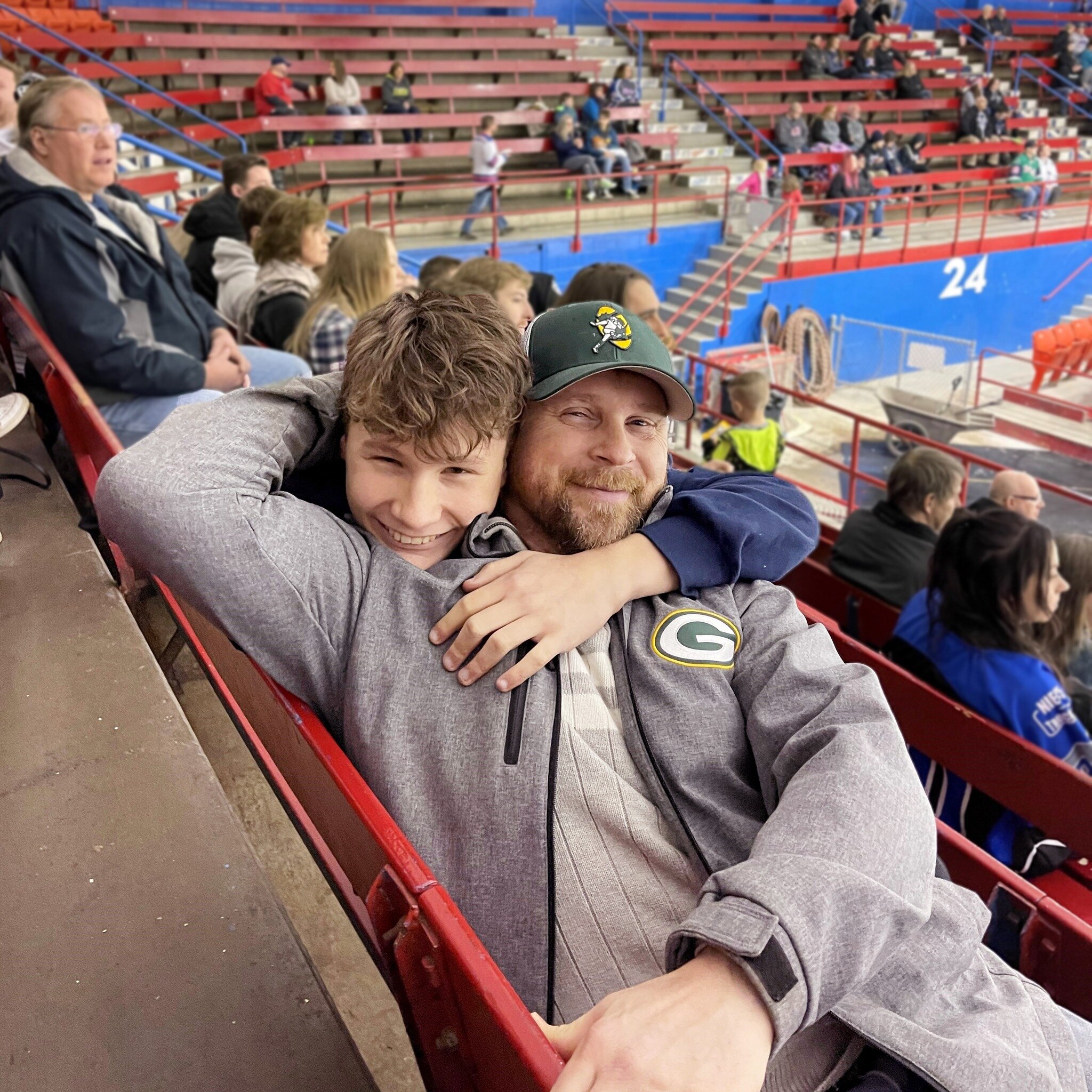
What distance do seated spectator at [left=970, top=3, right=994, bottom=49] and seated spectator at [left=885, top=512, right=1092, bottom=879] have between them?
18427 millimetres

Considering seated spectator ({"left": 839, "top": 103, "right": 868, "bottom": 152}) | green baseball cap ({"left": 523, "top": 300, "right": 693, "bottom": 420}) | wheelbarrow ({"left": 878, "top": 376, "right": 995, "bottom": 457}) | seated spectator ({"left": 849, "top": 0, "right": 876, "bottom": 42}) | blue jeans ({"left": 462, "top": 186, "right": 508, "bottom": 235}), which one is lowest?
wheelbarrow ({"left": 878, "top": 376, "right": 995, "bottom": 457})

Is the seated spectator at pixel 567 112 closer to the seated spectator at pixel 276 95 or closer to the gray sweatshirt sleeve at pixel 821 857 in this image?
the seated spectator at pixel 276 95

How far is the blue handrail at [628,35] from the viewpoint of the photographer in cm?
1338

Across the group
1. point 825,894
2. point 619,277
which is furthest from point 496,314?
point 619,277

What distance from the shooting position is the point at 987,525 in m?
2.32

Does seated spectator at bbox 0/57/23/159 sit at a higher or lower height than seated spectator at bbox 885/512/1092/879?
higher

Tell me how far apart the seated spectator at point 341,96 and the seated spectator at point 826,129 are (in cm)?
628

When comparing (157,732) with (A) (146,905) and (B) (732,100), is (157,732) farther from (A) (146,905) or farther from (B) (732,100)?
(B) (732,100)

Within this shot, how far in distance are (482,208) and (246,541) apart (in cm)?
980

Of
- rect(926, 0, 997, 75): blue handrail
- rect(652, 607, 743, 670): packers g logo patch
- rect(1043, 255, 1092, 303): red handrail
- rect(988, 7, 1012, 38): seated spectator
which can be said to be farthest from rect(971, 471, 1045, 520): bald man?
rect(988, 7, 1012, 38): seated spectator

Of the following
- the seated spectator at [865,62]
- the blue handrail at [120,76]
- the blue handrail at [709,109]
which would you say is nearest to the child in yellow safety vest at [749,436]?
the blue handrail at [120,76]

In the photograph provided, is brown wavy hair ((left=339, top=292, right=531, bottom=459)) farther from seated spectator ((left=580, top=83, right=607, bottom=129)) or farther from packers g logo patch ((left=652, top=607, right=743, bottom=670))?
seated spectator ((left=580, top=83, right=607, bottom=129))

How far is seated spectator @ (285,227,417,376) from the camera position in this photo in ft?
10.5

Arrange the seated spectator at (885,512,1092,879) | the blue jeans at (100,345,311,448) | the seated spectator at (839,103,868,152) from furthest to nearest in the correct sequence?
the seated spectator at (839,103,868,152) → the blue jeans at (100,345,311,448) → the seated spectator at (885,512,1092,879)
